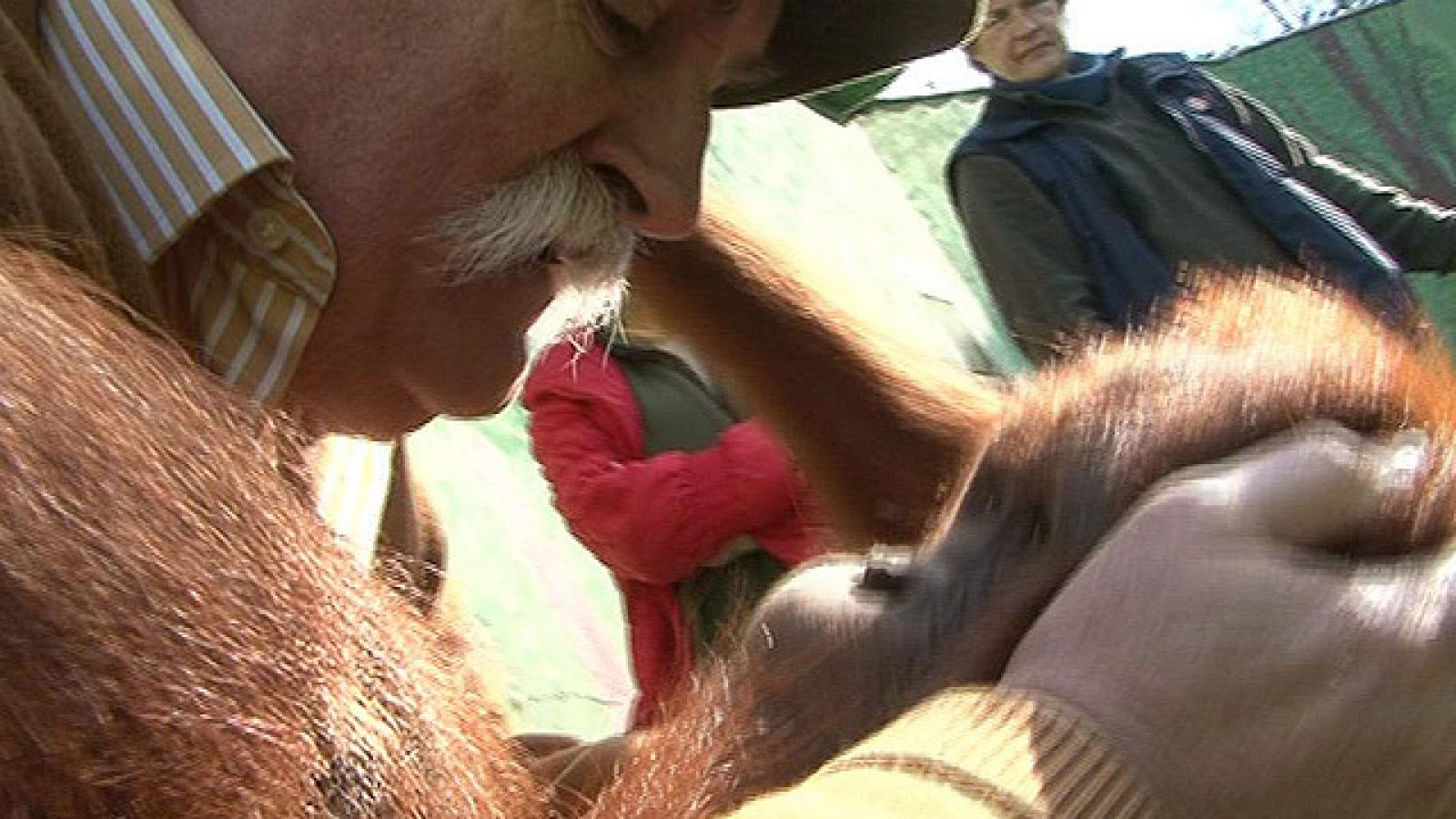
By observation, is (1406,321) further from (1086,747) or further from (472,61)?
(472,61)

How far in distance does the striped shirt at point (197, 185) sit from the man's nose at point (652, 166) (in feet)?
0.72

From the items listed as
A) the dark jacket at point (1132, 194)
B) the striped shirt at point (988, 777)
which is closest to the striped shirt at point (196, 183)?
the striped shirt at point (988, 777)

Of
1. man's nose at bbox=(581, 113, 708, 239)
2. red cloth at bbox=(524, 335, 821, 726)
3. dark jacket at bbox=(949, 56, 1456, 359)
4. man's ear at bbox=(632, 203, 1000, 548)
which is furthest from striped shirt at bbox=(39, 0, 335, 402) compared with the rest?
dark jacket at bbox=(949, 56, 1456, 359)

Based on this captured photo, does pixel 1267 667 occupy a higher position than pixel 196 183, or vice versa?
pixel 1267 667

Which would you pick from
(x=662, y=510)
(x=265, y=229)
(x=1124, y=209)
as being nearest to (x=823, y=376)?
(x=265, y=229)

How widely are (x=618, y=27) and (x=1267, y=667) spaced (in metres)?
0.75

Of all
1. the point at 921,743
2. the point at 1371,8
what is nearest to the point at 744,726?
the point at 921,743

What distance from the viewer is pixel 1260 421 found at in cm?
65

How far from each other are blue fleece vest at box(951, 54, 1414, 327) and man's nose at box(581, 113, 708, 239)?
1.23 metres

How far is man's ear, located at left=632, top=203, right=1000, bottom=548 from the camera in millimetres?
1320

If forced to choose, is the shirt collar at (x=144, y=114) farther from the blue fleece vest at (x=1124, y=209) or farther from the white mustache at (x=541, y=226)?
the blue fleece vest at (x=1124, y=209)

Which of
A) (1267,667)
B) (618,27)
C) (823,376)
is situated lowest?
(823,376)

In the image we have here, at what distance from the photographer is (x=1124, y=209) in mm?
2633

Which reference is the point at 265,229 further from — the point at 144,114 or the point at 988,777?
the point at 988,777
